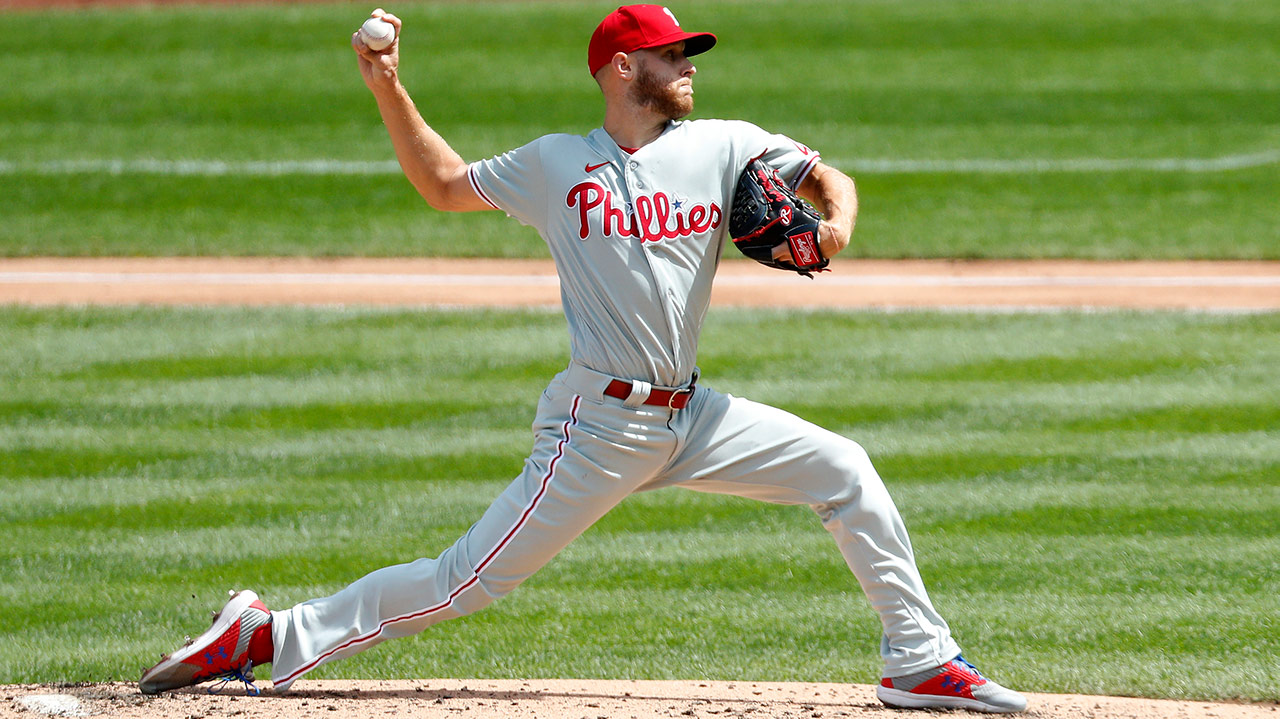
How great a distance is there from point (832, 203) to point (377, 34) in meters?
1.19

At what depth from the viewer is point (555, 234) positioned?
3.65 metres

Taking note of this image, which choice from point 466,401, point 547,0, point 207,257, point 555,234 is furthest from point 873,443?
point 547,0

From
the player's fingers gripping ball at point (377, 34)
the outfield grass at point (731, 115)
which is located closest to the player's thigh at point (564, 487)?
the player's fingers gripping ball at point (377, 34)

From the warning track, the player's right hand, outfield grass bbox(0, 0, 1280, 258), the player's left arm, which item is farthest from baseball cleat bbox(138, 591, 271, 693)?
outfield grass bbox(0, 0, 1280, 258)

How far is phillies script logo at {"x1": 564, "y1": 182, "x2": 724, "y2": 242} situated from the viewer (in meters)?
3.56

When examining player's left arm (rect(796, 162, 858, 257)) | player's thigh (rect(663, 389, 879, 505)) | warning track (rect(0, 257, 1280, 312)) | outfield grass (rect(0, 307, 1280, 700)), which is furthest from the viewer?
warning track (rect(0, 257, 1280, 312))

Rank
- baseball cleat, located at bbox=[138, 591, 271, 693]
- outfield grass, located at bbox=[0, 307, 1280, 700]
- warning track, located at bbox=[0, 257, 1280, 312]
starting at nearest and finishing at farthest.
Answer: baseball cleat, located at bbox=[138, 591, 271, 693] → outfield grass, located at bbox=[0, 307, 1280, 700] → warning track, located at bbox=[0, 257, 1280, 312]

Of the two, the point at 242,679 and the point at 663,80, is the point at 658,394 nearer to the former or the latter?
the point at 663,80

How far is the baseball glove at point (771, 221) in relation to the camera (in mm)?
3533

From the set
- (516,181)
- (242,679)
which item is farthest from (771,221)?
(242,679)

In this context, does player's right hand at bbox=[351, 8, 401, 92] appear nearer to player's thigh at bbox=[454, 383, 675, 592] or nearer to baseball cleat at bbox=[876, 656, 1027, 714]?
player's thigh at bbox=[454, 383, 675, 592]

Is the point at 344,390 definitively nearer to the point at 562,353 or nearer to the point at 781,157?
the point at 562,353

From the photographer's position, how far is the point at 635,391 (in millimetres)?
3539

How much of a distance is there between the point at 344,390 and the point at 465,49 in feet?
30.9
